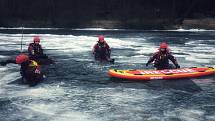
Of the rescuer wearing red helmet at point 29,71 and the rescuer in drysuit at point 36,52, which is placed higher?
the rescuer in drysuit at point 36,52

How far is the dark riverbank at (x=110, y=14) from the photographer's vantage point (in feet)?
141

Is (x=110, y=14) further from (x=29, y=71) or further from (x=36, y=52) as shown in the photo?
(x=29, y=71)

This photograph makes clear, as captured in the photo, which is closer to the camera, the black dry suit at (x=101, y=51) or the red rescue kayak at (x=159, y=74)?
the red rescue kayak at (x=159, y=74)

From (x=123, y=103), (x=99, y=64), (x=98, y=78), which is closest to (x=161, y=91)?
(x=123, y=103)

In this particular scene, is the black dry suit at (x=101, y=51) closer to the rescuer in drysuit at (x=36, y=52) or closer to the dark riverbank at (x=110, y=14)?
the rescuer in drysuit at (x=36, y=52)

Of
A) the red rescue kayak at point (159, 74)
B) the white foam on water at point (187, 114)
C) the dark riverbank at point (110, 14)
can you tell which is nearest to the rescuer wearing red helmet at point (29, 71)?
the red rescue kayak at point (159, 74)

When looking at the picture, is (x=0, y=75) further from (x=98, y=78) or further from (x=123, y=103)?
(x=123, y=103)

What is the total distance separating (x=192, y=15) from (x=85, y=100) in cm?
3736

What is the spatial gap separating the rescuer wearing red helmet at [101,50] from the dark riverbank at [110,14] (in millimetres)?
24045

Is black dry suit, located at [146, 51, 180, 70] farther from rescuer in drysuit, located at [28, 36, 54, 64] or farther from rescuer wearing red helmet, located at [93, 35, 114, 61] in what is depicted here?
rescuer in drysuit, located at [28, 36, 54, 64]

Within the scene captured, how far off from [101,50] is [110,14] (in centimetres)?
3058

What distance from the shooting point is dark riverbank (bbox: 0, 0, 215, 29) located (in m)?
43.0

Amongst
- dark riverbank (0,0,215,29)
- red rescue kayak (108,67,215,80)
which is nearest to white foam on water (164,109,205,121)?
red rescue kayak (108,67,215,80)

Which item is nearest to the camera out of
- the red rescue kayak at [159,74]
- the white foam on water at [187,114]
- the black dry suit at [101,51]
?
the white foam on water at [187,114]
